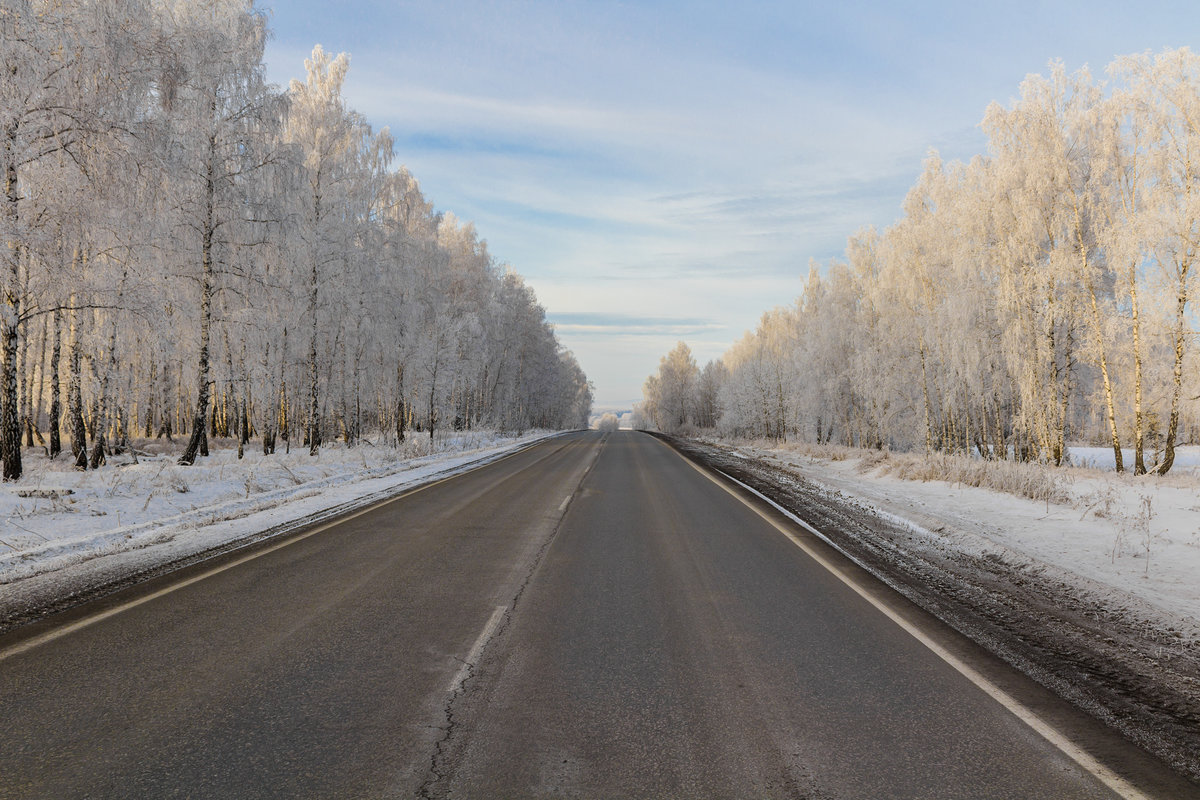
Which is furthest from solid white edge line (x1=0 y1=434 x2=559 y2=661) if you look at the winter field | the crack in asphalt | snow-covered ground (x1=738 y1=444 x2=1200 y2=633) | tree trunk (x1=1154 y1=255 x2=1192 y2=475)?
tree trunk (x1=1154 y1=255 x2=1192 y2=475)

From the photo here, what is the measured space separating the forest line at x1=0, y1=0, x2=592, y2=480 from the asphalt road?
8.98 m

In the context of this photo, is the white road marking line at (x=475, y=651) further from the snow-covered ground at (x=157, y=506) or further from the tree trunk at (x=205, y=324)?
the tree trunk at (x=205, y=324)

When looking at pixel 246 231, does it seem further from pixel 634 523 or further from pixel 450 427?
pixel 450 427

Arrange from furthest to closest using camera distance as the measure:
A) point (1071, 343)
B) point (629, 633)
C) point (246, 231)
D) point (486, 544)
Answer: point (1071, 343) < point (246, 231) < point (486, 544) < point (629, 633)

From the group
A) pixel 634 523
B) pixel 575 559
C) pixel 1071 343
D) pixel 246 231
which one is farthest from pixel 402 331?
pixel 1071 343

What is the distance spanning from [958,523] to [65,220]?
645 inches

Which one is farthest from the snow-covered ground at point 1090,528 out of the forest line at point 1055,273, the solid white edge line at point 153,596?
the solid white edge line at point 153,596

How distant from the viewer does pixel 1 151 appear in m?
9.81

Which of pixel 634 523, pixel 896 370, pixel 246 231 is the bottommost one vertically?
pixel 634 523

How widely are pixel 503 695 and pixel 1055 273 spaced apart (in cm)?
2322

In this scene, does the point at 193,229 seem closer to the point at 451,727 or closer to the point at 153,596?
the point at 153,596

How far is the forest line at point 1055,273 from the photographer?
1792 centimetres

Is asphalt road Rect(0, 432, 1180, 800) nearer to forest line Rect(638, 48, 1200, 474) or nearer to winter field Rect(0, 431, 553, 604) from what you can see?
winter field Rect(0, 431, 553, 604)

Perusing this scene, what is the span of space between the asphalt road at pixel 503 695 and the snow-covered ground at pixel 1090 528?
274 cm
